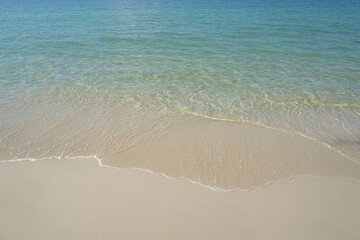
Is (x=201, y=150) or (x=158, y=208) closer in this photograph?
(x=158, y=208)

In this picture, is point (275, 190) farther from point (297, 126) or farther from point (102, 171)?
point (102, 171)

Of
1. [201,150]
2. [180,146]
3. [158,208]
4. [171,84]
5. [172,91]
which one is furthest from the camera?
[171,84]

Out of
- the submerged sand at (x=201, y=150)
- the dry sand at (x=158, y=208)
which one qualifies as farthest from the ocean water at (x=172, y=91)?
the dry sand at (x=158, y=208)

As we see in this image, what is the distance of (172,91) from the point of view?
8.22 meters

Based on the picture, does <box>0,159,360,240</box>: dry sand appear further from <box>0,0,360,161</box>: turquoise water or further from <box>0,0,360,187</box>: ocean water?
<box>0,0,360,161</box>: turquoise water

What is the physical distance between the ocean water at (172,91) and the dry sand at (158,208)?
1.67 feet

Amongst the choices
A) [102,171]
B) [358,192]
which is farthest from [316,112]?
[102,171]

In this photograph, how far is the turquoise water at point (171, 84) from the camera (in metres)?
6.01

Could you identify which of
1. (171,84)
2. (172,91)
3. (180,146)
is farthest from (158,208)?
(171,84)

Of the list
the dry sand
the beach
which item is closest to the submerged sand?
the beach

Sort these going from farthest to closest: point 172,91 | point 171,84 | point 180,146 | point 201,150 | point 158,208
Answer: point 171,84
point 172,91
point 180,146
point 201,150
point 158,208

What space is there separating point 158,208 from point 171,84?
19.2ft

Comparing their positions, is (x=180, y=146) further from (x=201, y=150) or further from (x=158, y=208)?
(x=158, y=208)

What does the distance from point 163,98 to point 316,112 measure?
4.97 meters
